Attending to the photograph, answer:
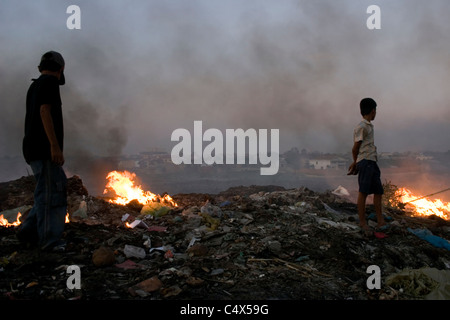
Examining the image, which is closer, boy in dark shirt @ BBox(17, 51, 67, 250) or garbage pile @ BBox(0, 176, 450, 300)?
garbage pile @ BBox(0, 176, 450, 300)

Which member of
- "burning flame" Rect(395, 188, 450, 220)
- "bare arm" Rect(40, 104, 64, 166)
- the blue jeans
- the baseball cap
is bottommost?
"burning flame" Rect(395, 188, 450, 220)

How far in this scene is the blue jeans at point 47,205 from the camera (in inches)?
142

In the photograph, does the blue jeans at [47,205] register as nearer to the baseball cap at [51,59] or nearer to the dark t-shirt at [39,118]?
the dark t-shirt at [39,118]

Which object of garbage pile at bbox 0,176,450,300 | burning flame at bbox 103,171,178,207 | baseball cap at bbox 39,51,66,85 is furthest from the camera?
burning flame at bbox 103,171,178,207

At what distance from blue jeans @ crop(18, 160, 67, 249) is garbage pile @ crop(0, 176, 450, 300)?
0.19m

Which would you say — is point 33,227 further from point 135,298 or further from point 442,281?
point 442,281

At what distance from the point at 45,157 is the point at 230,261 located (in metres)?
2.49

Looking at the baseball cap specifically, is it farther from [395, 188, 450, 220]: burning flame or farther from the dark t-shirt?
[395, 188, 450, 220]: burning flame

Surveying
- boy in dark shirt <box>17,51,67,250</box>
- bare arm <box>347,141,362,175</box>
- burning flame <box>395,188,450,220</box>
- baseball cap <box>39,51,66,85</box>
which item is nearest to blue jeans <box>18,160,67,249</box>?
boy in dark shirt <box>17,51,67,250</box>

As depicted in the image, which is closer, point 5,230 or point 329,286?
point 329,286

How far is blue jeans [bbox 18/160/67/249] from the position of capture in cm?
361
